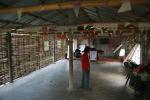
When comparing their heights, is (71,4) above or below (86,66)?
above

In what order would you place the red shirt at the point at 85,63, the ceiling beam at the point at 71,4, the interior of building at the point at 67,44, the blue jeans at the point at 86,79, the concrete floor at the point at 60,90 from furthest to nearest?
the blue jeans at the point at 86,79 < the red shirt at the point at 85,63 < the concrete floor at the point at 60,90 < the interior of building at the point at 67,44 < the ceiling beam at the point at 71,4

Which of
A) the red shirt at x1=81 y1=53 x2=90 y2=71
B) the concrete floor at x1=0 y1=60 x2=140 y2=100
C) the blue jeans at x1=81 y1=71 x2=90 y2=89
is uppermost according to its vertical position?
the red shirt at x1=81 y1=53 x2=90 y2=71

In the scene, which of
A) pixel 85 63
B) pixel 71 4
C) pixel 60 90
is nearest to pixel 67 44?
pixel 85 63

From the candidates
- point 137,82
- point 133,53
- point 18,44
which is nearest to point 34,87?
point 18,44

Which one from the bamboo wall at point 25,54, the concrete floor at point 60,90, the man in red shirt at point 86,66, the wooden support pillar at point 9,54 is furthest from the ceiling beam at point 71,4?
the bamboo wall at point 25,54

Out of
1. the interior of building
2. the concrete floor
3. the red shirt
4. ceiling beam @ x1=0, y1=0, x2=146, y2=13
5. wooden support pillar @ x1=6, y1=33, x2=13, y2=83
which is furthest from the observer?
wooden support pillar @ x1=6, y1=33, x2=13, y2=83

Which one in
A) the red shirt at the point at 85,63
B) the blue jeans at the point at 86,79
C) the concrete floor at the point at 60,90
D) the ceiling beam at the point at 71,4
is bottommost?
the concrete floor at the point at 60,90

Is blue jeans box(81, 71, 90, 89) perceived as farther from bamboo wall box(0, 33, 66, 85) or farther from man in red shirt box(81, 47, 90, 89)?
bamboo wall box(0, 33, 66, 85)

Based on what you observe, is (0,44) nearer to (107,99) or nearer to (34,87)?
(34,87)

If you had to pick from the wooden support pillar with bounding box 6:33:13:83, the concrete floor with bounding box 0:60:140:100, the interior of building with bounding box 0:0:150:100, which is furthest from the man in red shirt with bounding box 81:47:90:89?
the wooden support pillar with bounding box 6:33:13:83

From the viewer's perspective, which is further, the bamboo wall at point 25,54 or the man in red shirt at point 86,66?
the bamboo wall at point 25,54

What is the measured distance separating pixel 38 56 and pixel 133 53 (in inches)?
259

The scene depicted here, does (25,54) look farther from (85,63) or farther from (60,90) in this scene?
(85,63)

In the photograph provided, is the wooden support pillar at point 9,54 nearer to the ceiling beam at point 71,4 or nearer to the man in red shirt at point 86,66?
the man in red shirt at point 86,66
